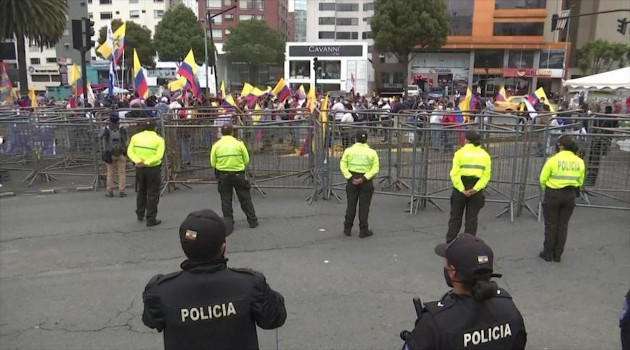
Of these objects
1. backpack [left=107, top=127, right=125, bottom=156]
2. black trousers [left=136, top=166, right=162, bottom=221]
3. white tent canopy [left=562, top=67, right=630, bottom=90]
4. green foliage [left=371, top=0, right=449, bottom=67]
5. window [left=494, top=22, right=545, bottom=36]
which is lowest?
black trousers [left=136, top=166, right=162, bottom=221]

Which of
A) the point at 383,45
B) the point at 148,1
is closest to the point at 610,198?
the point at 383,45

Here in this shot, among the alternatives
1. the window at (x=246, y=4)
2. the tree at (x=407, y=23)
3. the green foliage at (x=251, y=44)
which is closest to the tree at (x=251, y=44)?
the green foliage at (x=251, y=44)

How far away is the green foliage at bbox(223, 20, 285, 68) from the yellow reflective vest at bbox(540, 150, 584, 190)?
70998mm

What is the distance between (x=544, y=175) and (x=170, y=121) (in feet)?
26.0

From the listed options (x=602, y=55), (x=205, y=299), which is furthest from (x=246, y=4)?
(x=205, y=299)

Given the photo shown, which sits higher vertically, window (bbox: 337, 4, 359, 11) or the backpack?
window (bbox: 337, 4, 359, 11)

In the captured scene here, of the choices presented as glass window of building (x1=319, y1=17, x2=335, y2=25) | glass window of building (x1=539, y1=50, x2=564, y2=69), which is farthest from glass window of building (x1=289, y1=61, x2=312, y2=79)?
glass window of building (x1=319, y1=17, x2=335, y2=25)

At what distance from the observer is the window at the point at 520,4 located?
6688 cm

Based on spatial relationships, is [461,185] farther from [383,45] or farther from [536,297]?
[383,45]

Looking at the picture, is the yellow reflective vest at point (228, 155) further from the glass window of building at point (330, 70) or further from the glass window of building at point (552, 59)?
the glass window of building at point (552, 59)

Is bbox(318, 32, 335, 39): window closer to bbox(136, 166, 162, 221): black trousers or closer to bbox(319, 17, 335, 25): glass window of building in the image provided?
bbox(319, 17, 335, 25): glass window of building

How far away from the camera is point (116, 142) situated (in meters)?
10.6

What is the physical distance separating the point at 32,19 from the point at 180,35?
40413 mm

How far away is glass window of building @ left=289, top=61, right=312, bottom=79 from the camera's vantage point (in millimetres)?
72438
